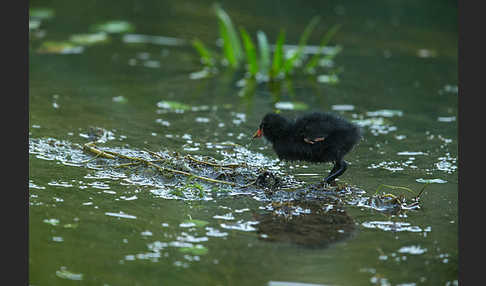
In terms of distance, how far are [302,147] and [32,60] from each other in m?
5.85

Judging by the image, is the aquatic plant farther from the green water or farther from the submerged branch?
the submerged branch

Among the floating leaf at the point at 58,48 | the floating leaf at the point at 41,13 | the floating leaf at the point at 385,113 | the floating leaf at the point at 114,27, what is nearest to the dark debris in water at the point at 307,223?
the floating leaf at the point at 385,113

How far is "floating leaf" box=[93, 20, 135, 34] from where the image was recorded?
12703 mm

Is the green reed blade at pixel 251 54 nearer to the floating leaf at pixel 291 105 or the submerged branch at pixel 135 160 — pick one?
the floating leaf at pixel 291 105

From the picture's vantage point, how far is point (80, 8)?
1397 centimetres

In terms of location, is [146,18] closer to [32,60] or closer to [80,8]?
[80,8]

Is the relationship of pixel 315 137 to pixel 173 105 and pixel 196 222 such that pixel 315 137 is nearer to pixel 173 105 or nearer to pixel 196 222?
pixel 196 222

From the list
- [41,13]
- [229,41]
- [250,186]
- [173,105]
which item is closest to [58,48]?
[41,13]

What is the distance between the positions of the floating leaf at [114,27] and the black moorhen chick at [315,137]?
6802mm

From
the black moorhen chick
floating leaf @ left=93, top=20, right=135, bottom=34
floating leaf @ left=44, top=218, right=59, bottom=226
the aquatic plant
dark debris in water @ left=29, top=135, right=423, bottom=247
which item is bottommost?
floating leaf @ left=44, top=218, right=59, bottom=226

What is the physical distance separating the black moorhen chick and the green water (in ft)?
1.13

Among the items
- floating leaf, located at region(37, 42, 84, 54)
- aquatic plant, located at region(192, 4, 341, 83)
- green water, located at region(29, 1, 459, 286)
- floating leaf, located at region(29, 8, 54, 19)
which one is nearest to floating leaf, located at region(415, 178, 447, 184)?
green water, located at region(29, 1, 459, 286)

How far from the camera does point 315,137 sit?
6.61 metres

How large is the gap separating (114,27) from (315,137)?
7.31m
